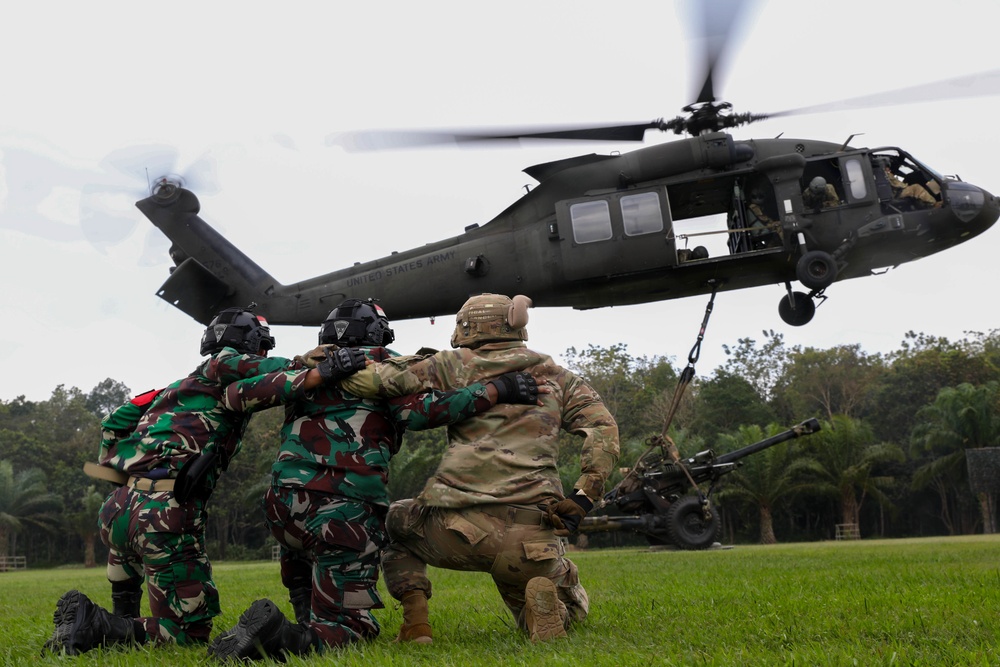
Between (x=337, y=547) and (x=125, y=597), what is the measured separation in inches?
58.7

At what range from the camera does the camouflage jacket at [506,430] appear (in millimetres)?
4094

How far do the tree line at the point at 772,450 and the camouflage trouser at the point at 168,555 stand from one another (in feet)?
70.1

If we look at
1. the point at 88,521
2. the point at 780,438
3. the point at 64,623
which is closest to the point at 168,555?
the point at 64,623

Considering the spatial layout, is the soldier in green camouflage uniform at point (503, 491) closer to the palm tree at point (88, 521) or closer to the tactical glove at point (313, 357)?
the tactical glove at point (313, 357)

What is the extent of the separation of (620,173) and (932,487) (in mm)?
27492

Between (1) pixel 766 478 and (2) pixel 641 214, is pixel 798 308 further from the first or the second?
(1) pixel 766 478

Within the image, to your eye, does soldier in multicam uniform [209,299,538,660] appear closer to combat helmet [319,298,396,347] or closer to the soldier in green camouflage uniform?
combat helmet [319,298,396,347]

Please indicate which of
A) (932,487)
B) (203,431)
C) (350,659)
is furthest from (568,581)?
(932,487)

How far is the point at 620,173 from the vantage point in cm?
1096

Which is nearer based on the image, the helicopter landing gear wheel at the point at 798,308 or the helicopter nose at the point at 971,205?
the helicopter nose at the point at 971,205

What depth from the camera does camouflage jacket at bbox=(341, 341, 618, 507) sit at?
13.4 ft

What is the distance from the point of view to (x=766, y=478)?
27.9 metres

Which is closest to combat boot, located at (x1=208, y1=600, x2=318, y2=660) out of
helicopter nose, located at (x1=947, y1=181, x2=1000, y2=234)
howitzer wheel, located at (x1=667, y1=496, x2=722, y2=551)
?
helicopter nose, located at (x1=947, y1=181, x2=1000, y2=234)

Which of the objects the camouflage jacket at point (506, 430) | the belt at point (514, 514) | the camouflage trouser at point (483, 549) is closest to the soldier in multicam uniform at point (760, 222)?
the camouflage jacket at point (506, 430)
